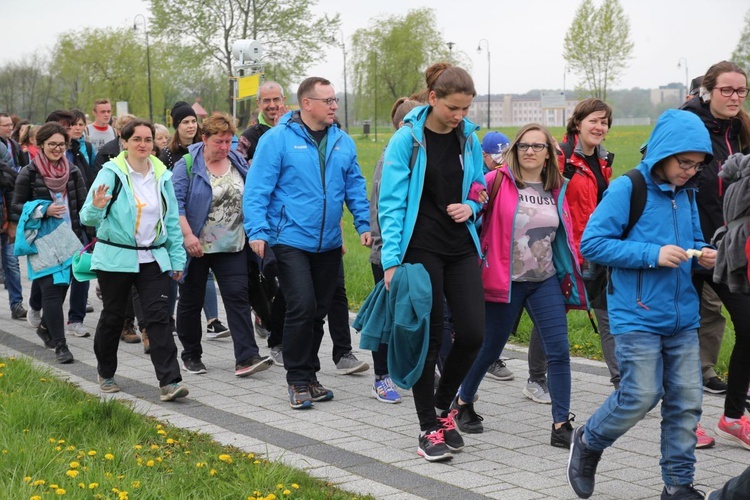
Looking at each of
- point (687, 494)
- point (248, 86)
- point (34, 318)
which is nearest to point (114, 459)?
point (687, 494)

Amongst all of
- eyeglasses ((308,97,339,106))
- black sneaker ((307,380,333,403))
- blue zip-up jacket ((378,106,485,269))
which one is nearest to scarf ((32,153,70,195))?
eyeglasses ((308,97,339,106))

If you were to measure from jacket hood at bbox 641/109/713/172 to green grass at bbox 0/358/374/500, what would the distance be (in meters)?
2.12

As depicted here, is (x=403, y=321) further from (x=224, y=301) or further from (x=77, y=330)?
(x=77, y=330)

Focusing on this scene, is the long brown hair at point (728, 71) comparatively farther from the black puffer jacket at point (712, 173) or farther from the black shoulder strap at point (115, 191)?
the black shoulder strap at point (115, 191)

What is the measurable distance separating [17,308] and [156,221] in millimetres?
4384

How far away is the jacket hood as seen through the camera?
4.83 m

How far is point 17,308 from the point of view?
11.4 metres

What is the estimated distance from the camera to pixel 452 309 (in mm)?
5957

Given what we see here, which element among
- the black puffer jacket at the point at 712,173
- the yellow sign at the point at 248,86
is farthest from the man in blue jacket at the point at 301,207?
the yellow sign at the point at 248,86

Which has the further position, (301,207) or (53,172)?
(53,172)

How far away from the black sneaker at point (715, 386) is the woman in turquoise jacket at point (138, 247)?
3558mm

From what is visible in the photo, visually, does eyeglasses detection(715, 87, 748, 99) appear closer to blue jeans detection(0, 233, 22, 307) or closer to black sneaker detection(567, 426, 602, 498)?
black sneaker detection(567, 426, 602, 498)

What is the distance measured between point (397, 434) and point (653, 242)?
7.13ft

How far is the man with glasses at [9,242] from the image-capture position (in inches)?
452
